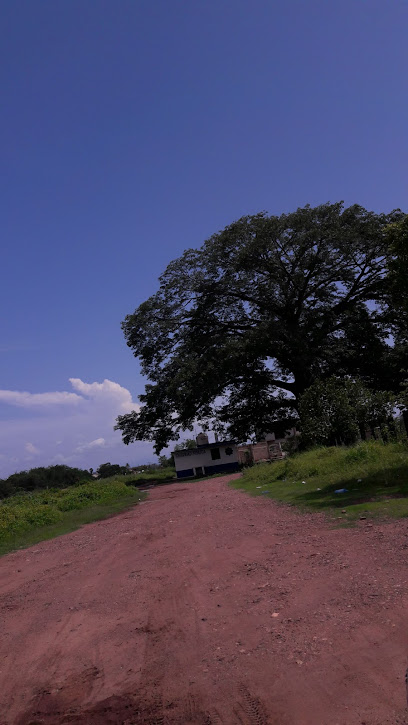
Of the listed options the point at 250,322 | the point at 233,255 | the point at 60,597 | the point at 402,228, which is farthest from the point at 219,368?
the point at 60,597

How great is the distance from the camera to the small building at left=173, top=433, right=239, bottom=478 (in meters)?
50.4

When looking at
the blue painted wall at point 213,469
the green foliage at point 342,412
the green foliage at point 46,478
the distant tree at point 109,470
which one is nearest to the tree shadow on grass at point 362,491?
the green foliage at point 342,412

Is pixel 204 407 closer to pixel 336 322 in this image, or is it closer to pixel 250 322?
pixel 250 322

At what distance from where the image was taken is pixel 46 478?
2475 inches

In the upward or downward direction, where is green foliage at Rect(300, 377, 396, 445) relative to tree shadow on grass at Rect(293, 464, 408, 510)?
upward

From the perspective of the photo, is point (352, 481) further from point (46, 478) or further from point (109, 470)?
point (109, 470)

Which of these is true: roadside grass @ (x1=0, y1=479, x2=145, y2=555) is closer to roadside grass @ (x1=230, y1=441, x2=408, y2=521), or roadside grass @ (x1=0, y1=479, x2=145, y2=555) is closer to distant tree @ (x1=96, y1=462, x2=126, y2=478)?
roadside grass @ (x1=230, y1=441, x2=408, y2=521)

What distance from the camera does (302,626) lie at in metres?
4.71

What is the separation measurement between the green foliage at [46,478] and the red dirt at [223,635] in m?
51.6

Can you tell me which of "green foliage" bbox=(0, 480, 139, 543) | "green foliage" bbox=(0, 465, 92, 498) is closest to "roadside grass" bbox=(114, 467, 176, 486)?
"green foliage" bbox=(0, 465, 92, 498)

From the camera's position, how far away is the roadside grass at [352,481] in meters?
9.80

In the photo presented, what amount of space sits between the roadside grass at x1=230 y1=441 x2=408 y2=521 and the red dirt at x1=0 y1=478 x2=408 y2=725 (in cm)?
133

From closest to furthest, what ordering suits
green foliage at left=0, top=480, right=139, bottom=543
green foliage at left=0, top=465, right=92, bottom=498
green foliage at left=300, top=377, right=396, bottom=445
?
green foliage at left=0, top=480, right=139, bottom=543 → green foliage at left=300, top=377, right=396, bottom=445 → green foliage at left=0, top=465, right=92, bottom=498

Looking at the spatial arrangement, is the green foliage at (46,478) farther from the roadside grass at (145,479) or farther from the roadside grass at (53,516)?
the roadside grass at (53,516)
